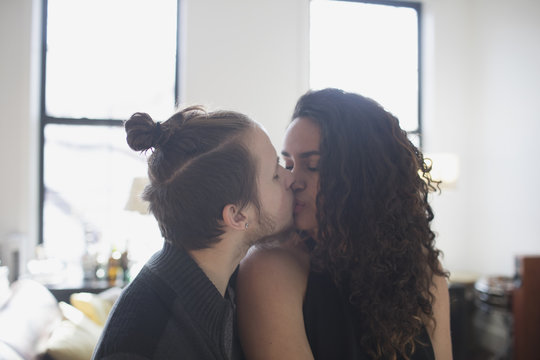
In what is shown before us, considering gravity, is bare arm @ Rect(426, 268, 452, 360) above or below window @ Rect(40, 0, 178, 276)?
below

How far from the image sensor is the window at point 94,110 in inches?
160

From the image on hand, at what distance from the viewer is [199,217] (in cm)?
102

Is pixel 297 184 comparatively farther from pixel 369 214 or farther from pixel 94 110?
pixel 94 110

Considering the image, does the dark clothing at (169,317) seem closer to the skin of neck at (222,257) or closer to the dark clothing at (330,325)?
the skin of neck at (222,257)

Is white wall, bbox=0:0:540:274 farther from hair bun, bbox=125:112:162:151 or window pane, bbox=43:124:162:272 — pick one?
hair bun, bbox=125:112:162:151

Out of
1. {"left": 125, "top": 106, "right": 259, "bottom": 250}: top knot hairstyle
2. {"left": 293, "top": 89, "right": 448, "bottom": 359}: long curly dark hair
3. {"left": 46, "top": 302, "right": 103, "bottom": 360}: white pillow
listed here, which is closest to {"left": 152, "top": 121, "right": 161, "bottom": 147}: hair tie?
{"left": 125, "top": 106, "right": 259, "bottom": 250}: top knot hairstyle

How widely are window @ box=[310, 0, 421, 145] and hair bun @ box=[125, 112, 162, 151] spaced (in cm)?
360

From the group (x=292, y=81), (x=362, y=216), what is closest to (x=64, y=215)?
(x=292, y=81)

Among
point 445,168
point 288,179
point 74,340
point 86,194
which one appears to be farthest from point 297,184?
point 86,194

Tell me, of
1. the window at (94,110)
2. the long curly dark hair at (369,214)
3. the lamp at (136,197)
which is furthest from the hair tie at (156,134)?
the window at (94,110)

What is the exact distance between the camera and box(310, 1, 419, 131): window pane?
4.54 metres

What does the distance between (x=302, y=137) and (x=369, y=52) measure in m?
3.69

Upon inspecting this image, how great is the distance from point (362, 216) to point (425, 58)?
3.91m

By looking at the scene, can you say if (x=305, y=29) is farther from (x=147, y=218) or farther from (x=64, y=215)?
(x=64, y=215)
